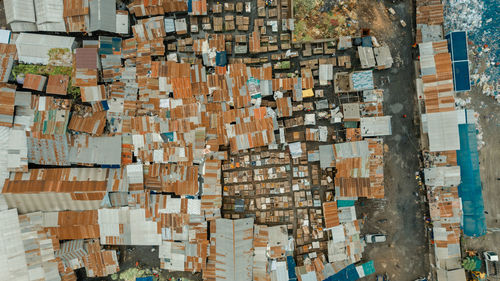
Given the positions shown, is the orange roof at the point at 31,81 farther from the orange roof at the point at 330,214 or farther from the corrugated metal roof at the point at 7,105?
the orange roof at the point at 330,214

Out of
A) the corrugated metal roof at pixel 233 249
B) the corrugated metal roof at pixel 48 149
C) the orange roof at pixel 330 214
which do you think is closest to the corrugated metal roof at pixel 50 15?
the corrugated metal roof at pixel 48 149

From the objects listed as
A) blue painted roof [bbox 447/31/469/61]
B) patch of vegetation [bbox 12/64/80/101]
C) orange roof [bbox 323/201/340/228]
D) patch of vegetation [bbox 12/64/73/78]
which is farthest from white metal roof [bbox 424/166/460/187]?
patch of vegetation [bbox 12/64/73/78]

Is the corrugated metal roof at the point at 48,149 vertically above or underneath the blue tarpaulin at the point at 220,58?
underneath

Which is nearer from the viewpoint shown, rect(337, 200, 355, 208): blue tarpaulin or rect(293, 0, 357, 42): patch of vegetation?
rect(337, 200, 355, 208): blue tarpaulin

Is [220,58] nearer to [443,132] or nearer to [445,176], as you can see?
[443,132]

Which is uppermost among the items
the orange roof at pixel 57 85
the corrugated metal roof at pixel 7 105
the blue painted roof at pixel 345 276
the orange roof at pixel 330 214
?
the orange roof at pixel 57 85

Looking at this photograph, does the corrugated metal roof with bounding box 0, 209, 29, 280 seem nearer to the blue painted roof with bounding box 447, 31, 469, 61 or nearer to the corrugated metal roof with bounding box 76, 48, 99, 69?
the corrugated metal roof with bounding box 76, 48, 99, 69
